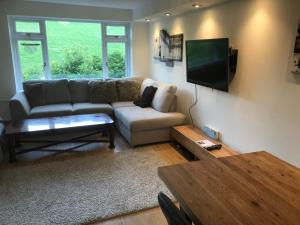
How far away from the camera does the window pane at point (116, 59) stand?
5.59 m

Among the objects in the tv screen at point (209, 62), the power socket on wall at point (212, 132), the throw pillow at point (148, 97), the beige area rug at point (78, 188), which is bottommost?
the beige area rug at point (78, 188)

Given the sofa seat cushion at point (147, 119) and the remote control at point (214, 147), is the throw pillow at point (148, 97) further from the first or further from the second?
the remote control at point (214, 147)

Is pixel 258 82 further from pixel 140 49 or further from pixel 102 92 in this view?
pixel 140 49

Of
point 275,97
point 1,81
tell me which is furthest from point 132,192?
point 1,81

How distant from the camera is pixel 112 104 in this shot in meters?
4.72

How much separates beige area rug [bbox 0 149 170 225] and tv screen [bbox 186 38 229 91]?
51.1 inches

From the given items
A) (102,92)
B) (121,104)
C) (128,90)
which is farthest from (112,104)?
(128,90)

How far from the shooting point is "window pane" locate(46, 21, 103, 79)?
5.13 m

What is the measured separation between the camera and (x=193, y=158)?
3.47 meters

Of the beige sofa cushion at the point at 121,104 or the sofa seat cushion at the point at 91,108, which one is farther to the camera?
the beige sofa cushion at the point at 121,104

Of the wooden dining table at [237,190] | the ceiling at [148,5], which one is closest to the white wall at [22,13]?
the ceiling at [148,5]

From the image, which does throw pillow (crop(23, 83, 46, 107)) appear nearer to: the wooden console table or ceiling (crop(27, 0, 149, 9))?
ceiling (crop(27, 0, 149, 9))

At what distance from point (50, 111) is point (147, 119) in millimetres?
1721

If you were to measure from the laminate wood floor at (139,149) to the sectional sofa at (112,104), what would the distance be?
13cm
